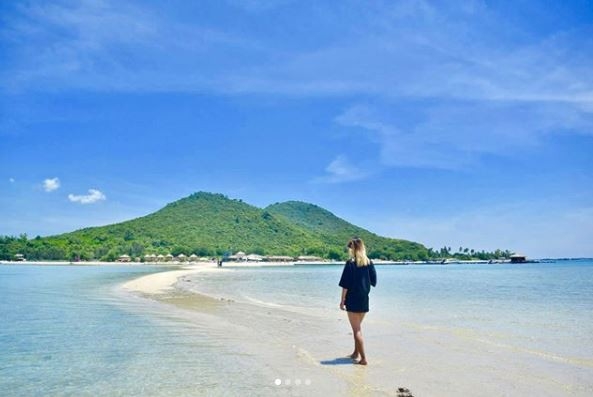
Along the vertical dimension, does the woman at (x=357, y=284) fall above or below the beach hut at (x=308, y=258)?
below

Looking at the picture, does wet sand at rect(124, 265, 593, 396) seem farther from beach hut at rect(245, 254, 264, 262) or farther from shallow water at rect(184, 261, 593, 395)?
beach hut at rect(245, 254, 264, 262)

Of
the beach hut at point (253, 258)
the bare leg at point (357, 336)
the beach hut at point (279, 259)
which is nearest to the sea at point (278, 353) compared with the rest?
the bare leg at point (357, 336)

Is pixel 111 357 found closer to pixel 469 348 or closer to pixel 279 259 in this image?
pixel 469 348

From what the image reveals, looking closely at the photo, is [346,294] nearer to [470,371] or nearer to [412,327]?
[470,371]

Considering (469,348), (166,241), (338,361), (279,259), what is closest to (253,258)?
(279,259)

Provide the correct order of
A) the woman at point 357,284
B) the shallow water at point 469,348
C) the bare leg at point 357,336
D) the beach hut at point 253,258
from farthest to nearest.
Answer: the beach hut at point 253,258 → the woman at point 357,284 → the bare leg at point 357,336 → the shallow water at point 469,348

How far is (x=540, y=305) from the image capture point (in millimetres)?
23891

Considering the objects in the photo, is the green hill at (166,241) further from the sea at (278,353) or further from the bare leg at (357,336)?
the bare leg at (357,336)

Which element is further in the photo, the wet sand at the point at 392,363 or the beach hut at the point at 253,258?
the beach hut at the point at 253,258

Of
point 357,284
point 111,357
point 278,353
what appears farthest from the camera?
point 278,353

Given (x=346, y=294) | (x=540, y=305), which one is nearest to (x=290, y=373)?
(x=346, y=294)

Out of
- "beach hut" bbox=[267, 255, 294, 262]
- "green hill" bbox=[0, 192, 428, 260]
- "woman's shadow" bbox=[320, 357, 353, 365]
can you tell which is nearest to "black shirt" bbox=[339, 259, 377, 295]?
"woman's shadow" bbox=[320, 357, 353, 365]

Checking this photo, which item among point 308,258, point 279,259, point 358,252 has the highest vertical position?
point 308,258

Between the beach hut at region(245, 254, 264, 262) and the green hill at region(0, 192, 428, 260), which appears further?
the beach hut at region(245, 254, 264, 262)
